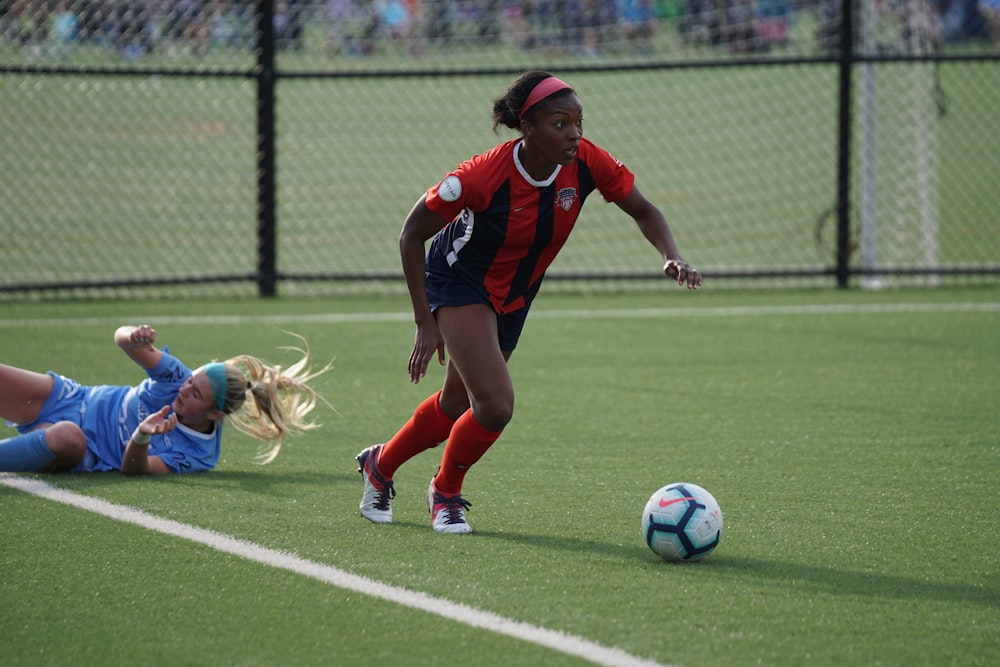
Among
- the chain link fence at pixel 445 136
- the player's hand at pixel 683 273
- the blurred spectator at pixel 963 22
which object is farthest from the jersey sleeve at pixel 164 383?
the blurred spectator at pixel 963 22

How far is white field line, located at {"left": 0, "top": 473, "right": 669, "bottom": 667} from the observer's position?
326 cm

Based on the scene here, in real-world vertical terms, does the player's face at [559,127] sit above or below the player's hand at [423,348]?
above

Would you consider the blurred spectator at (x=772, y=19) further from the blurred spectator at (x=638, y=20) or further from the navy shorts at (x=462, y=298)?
the navy shorts at (x=462, y=298)

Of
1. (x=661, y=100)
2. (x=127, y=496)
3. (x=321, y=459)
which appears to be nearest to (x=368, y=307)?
(x=321, y=459)

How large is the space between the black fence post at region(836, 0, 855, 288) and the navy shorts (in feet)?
22.5

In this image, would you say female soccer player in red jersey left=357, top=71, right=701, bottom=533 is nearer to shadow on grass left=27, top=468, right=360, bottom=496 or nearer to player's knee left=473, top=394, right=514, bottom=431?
player's knee left=473, top=394, right=514, bottom=431

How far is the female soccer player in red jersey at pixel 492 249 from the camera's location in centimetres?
420

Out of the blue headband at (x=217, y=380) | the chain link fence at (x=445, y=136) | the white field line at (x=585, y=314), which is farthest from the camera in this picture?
the chain link fence at (x=445, y=136)

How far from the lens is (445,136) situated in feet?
68.8

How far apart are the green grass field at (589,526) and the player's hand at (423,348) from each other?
593 mm

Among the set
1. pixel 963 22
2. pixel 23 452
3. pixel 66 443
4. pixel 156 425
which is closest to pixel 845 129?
pixel 156 425

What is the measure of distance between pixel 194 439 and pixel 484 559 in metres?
1.77

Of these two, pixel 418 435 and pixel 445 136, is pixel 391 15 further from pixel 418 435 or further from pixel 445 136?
pixel 418 435

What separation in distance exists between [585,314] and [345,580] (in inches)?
238
